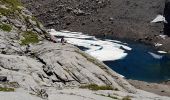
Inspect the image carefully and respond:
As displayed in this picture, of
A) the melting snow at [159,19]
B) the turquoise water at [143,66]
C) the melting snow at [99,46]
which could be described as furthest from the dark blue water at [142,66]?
the melting snow at [159,19]

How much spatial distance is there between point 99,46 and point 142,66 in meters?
27.1

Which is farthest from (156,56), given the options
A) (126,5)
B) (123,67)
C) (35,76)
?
(35,76)

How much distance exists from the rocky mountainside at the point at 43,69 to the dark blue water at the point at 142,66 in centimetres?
6983

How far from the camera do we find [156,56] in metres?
140

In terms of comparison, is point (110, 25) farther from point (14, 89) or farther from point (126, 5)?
point (14, 89)

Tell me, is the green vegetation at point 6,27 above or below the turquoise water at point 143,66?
above

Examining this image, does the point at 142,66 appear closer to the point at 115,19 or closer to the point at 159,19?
the point at 159,19

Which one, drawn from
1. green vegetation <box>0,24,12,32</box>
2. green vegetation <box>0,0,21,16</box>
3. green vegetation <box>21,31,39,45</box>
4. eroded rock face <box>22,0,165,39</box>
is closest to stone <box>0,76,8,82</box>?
green vegetation <box>21,31,39,45</box>

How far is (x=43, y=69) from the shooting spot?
34.3 metres

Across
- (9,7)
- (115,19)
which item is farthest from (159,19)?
(9,7)

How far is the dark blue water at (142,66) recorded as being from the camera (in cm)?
11169

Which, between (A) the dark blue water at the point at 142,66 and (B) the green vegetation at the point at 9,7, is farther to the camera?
(A) the dark blue water at the point at 142,66

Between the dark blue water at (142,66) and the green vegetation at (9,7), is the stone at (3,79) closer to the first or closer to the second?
the green vegetation at (9,7)

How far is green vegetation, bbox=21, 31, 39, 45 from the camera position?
125 ft
